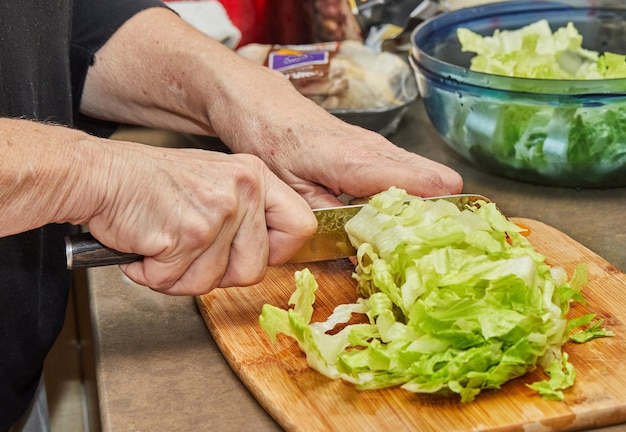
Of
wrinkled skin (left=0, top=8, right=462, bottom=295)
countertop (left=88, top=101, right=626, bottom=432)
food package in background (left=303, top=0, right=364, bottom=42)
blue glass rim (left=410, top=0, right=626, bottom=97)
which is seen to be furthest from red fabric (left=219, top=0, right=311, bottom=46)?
countertop (left=88, top=101, right=626, bottom=432)

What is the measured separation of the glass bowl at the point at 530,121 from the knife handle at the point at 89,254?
2.78 ft

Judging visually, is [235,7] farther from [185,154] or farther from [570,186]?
[185,154]

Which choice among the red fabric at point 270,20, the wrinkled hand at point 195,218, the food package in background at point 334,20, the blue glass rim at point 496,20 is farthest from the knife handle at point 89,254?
the red fabric at point 270,20

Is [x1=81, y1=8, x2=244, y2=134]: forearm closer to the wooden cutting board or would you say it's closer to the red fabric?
the wooden cutting board

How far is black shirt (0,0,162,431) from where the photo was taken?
1.51 metres

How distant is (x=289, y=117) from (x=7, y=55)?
0.51 metres

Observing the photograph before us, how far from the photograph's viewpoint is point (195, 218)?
48.8 inches

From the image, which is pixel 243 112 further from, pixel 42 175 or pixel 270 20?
pixel 270 20

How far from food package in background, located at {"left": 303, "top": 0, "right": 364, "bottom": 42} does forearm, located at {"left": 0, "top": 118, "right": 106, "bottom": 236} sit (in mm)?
1398

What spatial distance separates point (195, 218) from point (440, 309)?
1.22 ft

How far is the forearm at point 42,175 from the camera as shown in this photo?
1.15 metres

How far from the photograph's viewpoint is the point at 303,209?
1341 mm

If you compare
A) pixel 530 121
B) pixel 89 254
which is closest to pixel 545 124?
pixel 530 121

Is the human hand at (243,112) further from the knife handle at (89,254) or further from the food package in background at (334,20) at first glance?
the food package in background at (334,20)
